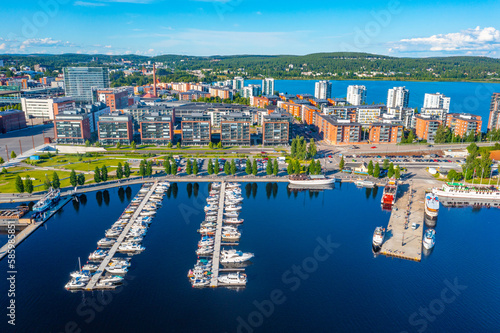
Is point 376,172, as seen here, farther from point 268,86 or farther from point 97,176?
point 268,86

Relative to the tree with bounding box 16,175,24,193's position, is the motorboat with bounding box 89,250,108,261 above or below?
below

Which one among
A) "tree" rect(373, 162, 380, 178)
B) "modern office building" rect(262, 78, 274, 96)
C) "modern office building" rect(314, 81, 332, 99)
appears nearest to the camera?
"tree" rect(373, 162, 380, 178)

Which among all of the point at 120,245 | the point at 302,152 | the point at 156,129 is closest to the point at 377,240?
the point at 120,245

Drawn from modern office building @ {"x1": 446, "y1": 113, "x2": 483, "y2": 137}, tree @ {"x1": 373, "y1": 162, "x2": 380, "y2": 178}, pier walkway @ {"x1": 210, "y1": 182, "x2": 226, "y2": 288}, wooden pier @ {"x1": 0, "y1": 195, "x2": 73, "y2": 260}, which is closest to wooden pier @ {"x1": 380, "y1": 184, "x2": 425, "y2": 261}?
tree @ {"x1": 373, "y1": 162, "x2": 380, "y2": 178}

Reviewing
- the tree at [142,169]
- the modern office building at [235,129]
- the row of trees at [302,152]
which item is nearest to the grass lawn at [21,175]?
the tree at [142,169]

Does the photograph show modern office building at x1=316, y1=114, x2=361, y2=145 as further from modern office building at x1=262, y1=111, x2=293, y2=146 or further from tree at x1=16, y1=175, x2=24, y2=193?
tree at x1=16, y1=175, x2=24, y2=193

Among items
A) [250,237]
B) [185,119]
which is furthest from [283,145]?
[250,237]
